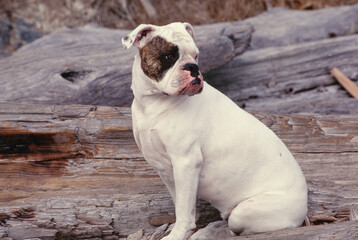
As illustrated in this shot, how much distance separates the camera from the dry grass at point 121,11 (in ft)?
30.8

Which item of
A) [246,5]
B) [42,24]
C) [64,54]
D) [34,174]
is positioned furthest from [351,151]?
[42,24]

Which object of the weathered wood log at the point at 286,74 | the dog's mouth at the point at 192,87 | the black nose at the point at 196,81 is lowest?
the weathered wood log at the point at 286,74

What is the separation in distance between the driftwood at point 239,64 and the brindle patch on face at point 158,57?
94.4 inches

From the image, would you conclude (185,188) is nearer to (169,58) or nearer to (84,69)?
(169,58)

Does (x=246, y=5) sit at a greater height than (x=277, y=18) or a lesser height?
lesser

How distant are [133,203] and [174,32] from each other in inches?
62.6

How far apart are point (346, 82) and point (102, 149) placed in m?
3.42

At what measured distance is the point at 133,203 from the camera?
375 centimetres

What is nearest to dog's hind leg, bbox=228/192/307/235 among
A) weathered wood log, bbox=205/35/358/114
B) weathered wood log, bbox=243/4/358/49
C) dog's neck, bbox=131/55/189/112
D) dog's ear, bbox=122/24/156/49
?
dog's neck, bbox=131/55/189/112

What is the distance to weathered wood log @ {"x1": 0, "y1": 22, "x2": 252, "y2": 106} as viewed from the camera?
498 centimetres

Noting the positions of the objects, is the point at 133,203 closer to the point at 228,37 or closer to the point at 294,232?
the point at 294,232

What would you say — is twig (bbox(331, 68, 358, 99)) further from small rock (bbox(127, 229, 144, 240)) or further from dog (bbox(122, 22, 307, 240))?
small rock (bbox(127, 229, 144, 240))

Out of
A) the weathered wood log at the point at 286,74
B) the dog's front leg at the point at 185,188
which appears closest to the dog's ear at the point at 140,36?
the dog's front leg at the point at 185,188

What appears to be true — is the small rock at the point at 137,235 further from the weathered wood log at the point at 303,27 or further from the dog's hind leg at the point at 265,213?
the weathered wood log at the point at 303,27
